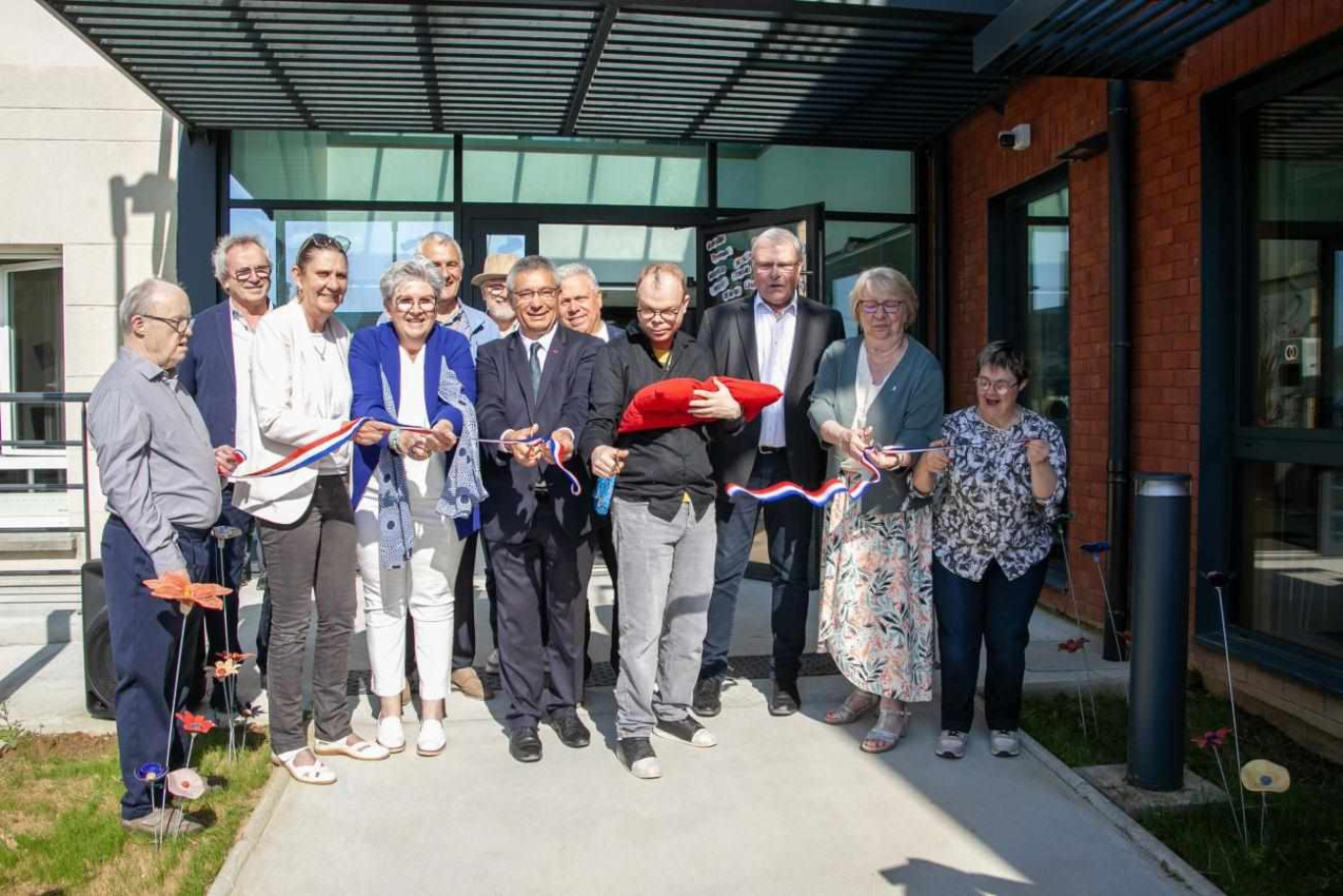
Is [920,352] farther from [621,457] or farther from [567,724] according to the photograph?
[567,724]

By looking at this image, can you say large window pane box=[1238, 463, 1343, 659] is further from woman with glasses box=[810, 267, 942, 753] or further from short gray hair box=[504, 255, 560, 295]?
short gray hair box=[504, 255, 560, 295]

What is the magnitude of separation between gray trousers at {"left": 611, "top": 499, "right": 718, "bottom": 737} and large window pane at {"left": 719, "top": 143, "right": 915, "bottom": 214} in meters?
4.71

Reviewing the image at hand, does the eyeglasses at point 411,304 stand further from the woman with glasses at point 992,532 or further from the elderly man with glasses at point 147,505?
the woman with glasses at point 992,532

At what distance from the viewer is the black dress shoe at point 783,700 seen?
4.66 m

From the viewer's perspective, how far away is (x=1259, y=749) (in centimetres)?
431

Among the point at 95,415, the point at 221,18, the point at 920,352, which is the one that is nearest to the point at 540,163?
the point at 221,18

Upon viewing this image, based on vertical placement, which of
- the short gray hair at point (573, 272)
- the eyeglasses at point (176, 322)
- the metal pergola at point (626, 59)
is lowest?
the eyeglasses at point (176, 322)

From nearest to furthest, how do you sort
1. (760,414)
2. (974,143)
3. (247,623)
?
1. (760,414)
2. (247,623)
3. (974,143)

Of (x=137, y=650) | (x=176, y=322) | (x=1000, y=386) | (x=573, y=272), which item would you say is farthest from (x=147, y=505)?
(x=1000, y=386)

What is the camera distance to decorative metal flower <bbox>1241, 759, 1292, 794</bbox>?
126 inches

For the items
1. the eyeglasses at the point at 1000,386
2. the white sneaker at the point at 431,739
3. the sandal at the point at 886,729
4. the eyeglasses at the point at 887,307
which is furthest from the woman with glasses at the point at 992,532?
the white sneaker at the point at 431,739

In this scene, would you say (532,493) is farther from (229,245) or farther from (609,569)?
(229,245)

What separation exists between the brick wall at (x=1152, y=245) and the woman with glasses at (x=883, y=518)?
1.60 m

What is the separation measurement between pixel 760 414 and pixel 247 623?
142 inches
